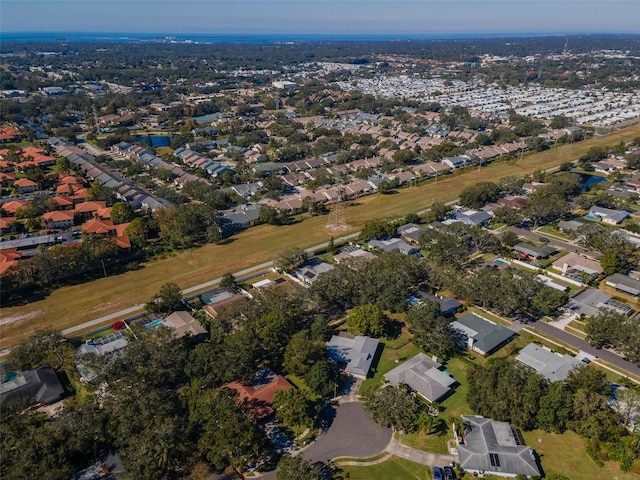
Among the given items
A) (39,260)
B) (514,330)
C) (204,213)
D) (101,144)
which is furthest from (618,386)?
(101,144)

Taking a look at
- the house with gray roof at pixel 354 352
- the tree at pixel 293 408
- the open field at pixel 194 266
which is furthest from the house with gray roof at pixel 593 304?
the tree at pixel 293 408

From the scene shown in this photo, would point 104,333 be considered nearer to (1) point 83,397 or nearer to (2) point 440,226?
(1) point 83,397

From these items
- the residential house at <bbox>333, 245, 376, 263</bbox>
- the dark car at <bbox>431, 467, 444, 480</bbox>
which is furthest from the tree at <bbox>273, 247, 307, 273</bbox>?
the dark car at <bbox>431, 467, 444, 480</bbox>

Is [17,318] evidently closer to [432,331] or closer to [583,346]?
[432,331]

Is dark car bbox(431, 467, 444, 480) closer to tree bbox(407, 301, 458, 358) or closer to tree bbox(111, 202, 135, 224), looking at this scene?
tree bbox(407, 301, 458, 358)

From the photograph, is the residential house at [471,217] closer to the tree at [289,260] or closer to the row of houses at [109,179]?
the tree at [289,260]
